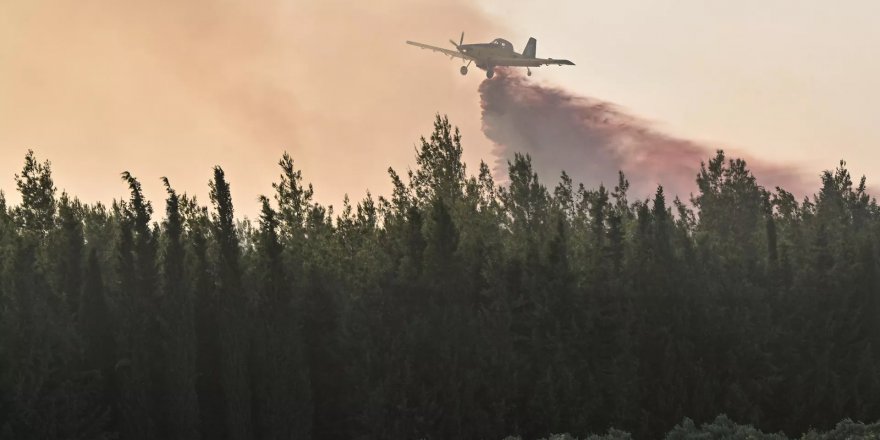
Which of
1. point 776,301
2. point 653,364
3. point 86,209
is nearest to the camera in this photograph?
point 653,364

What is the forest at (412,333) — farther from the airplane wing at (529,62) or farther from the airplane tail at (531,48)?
the airplane tail at (531,48)

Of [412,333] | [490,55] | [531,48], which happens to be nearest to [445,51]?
[490,55]

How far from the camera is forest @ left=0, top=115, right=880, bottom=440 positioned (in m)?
32.8

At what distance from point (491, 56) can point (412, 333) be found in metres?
49.9

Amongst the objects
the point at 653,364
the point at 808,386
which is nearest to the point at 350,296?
the point at 653,364

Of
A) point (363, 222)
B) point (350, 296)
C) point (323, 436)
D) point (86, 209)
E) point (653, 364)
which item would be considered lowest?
point (323, 436)

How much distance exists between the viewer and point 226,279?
1373 inches

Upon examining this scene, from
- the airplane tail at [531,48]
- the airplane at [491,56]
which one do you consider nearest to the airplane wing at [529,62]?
the airplane at [491,56]

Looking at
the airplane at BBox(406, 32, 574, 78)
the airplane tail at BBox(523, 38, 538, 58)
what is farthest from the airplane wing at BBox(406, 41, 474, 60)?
the airplane tail at BBox(523, 38, 538, 58)

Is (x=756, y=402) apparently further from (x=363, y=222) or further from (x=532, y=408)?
(x=363, y=222)

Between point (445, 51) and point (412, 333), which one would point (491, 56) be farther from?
A: point (412, 333)

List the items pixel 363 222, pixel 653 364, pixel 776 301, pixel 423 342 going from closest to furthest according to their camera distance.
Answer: pixel 423 342 → pixel 653 364 → pixel 776 301 → pixel 363 222

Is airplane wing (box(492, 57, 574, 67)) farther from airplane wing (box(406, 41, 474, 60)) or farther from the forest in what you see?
the forest

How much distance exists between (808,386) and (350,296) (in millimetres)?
20893
